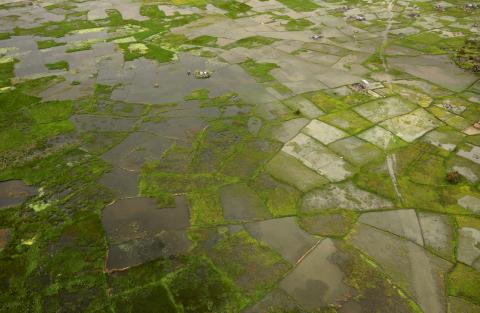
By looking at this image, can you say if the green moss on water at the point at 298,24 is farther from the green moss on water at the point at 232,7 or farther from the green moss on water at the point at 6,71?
the green moss on water at the point at 6,71

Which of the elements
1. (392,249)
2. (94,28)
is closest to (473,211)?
(392,249)

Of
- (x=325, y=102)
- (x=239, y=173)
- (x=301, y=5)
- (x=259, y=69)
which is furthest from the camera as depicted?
(x=301, y=5)

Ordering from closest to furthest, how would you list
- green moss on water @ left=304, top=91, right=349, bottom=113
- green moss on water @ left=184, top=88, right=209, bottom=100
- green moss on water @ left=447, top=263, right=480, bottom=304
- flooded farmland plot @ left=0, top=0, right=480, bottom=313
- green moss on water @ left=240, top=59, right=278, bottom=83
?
green moss on water @ left=447, top=263, right=480, bottom=304, flooded farmland plot @ left=0, top=0, right=480, bottom=313, green moss on water @ left=304, top=91, right=349, bottom=113, green moss on water @ left=184, top=88, right=209, bottom=100, green moss on water @ left=240, top=59, right=278, bottom=83

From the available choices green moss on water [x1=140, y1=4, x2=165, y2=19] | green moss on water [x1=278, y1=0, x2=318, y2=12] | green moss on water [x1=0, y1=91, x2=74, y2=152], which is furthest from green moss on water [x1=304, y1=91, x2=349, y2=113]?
green moss on water [x1=140, y1=4, x2=165, y2=19]

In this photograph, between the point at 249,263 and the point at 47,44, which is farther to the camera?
the point at 47,44

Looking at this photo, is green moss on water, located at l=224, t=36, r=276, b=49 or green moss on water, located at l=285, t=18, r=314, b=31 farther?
green moss on water, located at l=285, t=18, r=314, b=31

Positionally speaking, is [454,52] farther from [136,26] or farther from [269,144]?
[136,26]

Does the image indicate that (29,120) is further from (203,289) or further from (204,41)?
(204,41)

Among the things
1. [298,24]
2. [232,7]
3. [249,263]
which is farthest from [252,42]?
[249,263]

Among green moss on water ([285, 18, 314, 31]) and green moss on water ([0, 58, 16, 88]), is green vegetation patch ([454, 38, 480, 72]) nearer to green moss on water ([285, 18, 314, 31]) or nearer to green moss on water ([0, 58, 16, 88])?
green moss on water ([285, 18, 314, 31])
